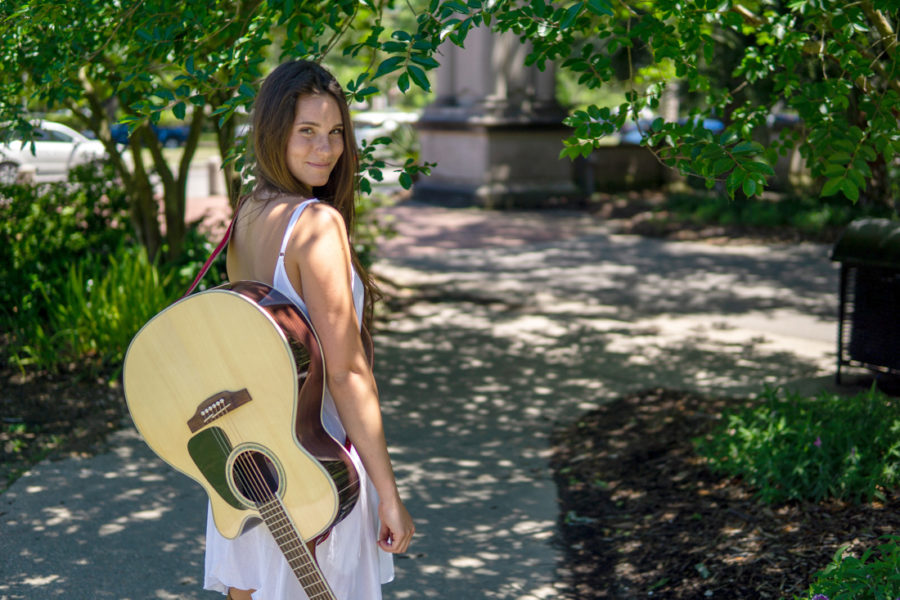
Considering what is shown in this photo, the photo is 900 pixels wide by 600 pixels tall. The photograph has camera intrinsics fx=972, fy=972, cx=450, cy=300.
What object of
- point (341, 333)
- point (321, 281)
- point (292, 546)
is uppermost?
point (321, 281)

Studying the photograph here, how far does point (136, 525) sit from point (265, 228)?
2477 millimetres

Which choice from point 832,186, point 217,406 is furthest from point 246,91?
point 832,186

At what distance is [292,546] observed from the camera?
2057mm

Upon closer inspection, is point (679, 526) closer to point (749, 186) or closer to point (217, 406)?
point (749, 186)

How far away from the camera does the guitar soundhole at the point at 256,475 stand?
6.66 feet

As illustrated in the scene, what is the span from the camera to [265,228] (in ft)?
7.07

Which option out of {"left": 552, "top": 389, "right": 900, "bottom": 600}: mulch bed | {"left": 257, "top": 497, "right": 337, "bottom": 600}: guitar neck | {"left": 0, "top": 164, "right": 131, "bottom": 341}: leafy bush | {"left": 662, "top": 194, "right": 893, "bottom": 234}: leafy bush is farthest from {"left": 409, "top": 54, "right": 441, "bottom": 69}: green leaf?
{"left": 662, "top": 194, "right": 893, "bottom": 234}: leafy bush

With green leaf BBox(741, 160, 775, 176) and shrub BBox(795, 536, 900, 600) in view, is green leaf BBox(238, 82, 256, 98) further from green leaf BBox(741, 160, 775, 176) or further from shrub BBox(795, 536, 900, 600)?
shrub BBox(795, 536, 900, 600)

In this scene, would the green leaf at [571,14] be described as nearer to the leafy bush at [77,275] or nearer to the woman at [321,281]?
the woman at [321,281]

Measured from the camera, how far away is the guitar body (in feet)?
6.49

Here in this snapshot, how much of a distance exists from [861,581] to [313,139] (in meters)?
1.84

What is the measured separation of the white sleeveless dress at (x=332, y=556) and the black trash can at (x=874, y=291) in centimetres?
433

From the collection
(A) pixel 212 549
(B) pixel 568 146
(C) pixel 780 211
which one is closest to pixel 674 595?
(B) pixel 568 146

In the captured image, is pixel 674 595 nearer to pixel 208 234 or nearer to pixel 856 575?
pixel 856 575
